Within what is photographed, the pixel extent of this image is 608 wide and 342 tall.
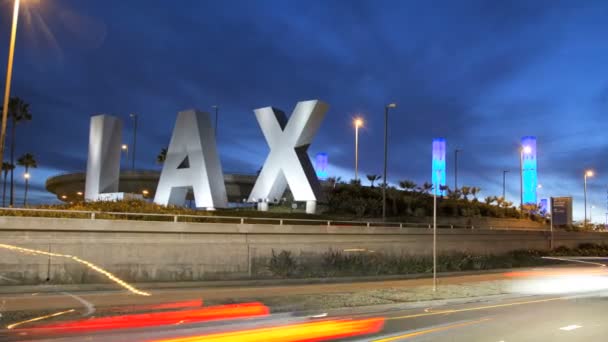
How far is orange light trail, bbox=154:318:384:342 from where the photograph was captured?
10.4 meters

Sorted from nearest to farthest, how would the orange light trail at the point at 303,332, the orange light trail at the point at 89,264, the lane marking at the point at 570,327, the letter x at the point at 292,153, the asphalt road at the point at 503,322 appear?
the orange light trail at the point at 303,332, the asphalt road at the point at 503,322, the lane marking at the point at 570,327, the orange light trail at the point at 89,264, the letter x at the point at 292,153

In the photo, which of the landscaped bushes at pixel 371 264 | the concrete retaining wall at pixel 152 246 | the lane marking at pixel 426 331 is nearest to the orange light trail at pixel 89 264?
the concrete retaining wall at pixel 152 246

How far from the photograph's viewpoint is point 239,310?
14.3 meters

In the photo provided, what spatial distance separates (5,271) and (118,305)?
679cm

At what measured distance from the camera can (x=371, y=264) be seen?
97.9ft

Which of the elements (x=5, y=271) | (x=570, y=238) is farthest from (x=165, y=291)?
(x=570, y=238)

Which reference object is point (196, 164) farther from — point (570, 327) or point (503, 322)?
point (570, 327)

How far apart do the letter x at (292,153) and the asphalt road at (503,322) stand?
24.6m

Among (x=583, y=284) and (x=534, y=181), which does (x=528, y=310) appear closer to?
(x=583, y=284)

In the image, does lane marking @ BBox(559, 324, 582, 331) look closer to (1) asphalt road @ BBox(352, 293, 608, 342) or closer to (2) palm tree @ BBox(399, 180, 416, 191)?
(1) asphalt road @ BBox(352, 293, 608, 342)

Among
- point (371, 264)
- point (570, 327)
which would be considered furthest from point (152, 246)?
point (570, 327)

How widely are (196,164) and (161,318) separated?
2756cm

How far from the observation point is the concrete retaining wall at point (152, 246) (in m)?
19.8

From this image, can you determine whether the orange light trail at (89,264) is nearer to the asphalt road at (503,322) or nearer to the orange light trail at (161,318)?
the orange light trail at (161,318)
